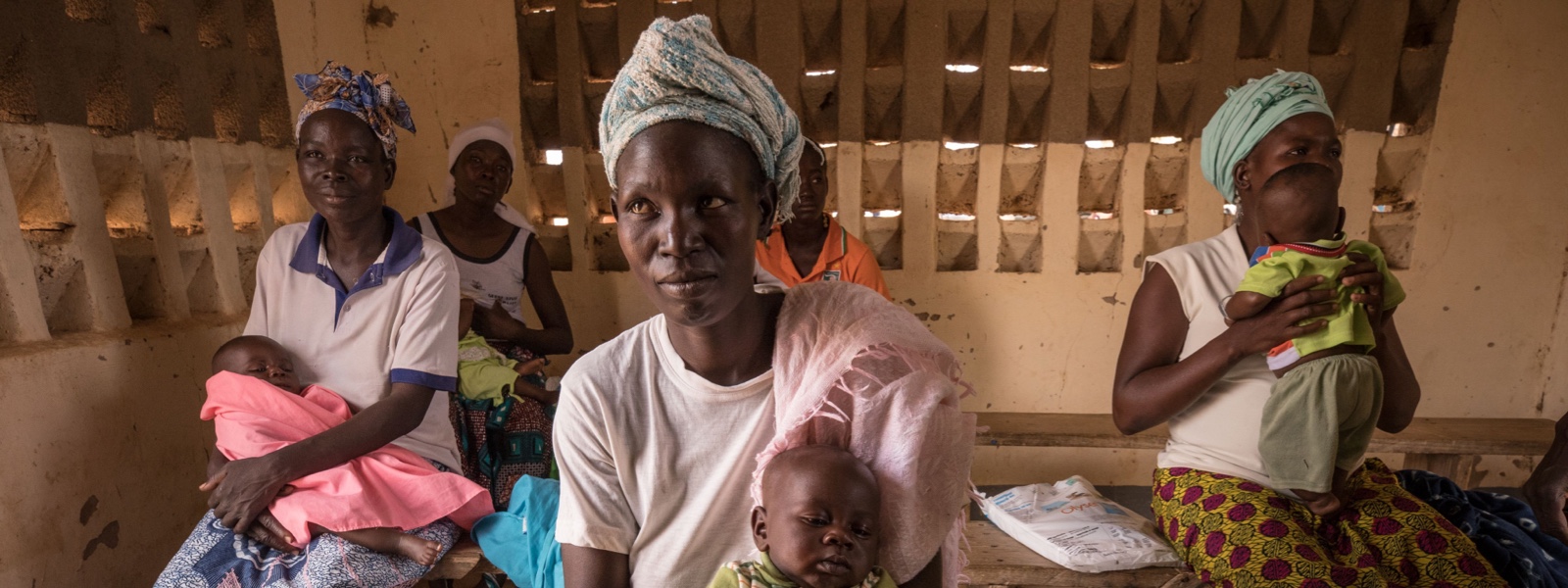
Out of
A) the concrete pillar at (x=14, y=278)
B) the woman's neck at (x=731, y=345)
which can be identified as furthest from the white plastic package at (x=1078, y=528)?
the concrete pillar at (x=14, y=278)

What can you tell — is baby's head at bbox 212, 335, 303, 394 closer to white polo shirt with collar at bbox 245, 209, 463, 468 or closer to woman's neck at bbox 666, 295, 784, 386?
white polo shirt with collar at bbox 245, 209, 463, 468

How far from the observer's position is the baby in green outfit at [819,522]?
4.56 ft

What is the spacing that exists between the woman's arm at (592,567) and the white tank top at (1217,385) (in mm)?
1561

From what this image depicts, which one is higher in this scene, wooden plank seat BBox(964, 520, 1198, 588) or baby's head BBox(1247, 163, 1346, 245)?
baby's head BBox(1247, 163, 1346, 245)

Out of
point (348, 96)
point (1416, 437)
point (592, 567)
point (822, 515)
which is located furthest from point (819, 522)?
point (1416, 437)

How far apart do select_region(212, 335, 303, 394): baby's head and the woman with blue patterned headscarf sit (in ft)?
0.30

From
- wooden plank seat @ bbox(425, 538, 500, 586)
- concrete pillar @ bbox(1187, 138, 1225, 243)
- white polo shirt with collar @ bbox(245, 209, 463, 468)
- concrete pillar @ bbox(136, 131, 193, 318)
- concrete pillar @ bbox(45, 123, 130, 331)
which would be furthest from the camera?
concrete pillar @ bbox(1187, 138, 1225, 243)

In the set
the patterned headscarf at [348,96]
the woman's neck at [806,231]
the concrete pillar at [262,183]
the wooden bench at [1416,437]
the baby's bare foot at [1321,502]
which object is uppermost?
the patterned headscarf at [348,96]

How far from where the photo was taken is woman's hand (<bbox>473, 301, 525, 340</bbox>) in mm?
3486

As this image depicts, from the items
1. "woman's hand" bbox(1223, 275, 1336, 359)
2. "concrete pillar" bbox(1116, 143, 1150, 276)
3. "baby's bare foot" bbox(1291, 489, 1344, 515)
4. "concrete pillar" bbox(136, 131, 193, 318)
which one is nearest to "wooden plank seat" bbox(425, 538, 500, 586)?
"concrete pillar" bbox(136, 131, 193, 318)

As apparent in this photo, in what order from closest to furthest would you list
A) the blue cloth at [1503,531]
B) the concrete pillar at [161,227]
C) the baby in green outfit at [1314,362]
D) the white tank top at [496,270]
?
1. the baby in green outfit at [1314,362]
2. the blue cloth at [1503,531]
3. the concrete pillar at [161,227]
4. the white tank top at [496,270]

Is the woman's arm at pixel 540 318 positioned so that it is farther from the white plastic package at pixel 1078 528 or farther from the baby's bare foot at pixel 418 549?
the white plastic package at pixel 1078 528

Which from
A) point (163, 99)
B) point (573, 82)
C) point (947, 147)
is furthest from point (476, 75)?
point (947, 147)

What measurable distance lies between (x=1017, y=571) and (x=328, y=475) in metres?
1.94
